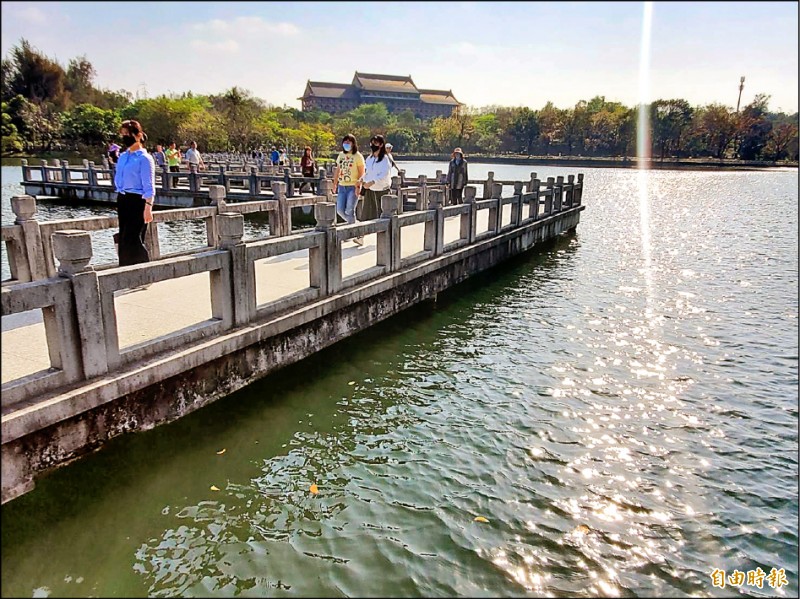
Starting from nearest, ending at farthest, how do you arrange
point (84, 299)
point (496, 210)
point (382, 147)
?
point (84, 299)
point (382, 147)
point (496, 210)

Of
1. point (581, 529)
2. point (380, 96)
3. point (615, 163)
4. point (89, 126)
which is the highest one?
point (380, 96)

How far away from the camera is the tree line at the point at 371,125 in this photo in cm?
4744

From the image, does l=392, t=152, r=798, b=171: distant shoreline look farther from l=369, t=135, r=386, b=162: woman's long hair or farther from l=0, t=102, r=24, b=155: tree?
l=0, t=102, r=24, b=155: tree

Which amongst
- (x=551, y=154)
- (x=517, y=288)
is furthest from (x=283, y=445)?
(x=551, y=154)

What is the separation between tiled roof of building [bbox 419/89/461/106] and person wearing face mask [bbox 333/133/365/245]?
12161 cm

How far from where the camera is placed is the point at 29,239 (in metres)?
7.16

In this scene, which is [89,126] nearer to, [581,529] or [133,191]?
[133,191]

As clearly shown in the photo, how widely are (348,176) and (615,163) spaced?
73.5 m

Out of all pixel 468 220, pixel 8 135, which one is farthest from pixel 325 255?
pixel 468 220

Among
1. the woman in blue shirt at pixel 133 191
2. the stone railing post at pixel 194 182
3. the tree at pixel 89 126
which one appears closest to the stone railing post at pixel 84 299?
the woman in blue shirt at pixel 133 191

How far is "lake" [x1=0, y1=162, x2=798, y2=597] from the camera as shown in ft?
13.2

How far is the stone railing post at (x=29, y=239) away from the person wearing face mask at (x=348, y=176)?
448 centimetres

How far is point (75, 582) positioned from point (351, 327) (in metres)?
4.79

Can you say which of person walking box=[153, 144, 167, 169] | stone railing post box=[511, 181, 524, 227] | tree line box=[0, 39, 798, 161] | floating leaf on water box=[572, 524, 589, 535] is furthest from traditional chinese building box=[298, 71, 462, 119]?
floating leaf on water box=[572, 524, 589, 535]
